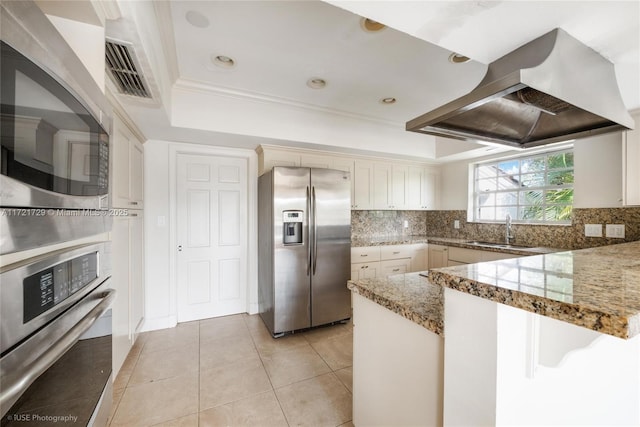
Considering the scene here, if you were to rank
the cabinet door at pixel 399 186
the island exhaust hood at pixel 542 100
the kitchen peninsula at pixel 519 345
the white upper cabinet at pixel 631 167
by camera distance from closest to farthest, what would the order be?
1. the kitchen peninsula at pixel 519 345
2. the island exhaust hood at pixel 542 100
3. the white upper cabinet at pixel 631 167
4. the cabinet door at pixel 399 186

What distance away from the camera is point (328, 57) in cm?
205

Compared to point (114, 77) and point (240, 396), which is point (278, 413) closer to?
point (240, 396)

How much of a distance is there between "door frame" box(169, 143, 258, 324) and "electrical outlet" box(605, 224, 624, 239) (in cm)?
386

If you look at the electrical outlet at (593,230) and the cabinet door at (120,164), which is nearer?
the cabinet door at (120,164)

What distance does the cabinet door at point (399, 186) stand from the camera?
405 centimetres

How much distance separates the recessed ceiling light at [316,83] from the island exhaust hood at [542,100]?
1281mm

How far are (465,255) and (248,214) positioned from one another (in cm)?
292

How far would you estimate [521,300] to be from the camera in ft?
2.06

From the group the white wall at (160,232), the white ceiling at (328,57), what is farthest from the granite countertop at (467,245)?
the white wall at (160,232)

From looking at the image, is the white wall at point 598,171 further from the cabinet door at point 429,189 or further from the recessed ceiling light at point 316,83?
the recessed ceiling light at point 316,83

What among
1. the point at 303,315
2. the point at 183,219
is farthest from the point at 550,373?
the point at 183,219

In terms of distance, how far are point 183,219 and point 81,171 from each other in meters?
2.56

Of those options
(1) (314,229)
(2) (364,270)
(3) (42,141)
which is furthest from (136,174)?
(2) (364,270)

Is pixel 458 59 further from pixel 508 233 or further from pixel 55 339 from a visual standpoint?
pixel 55 339
